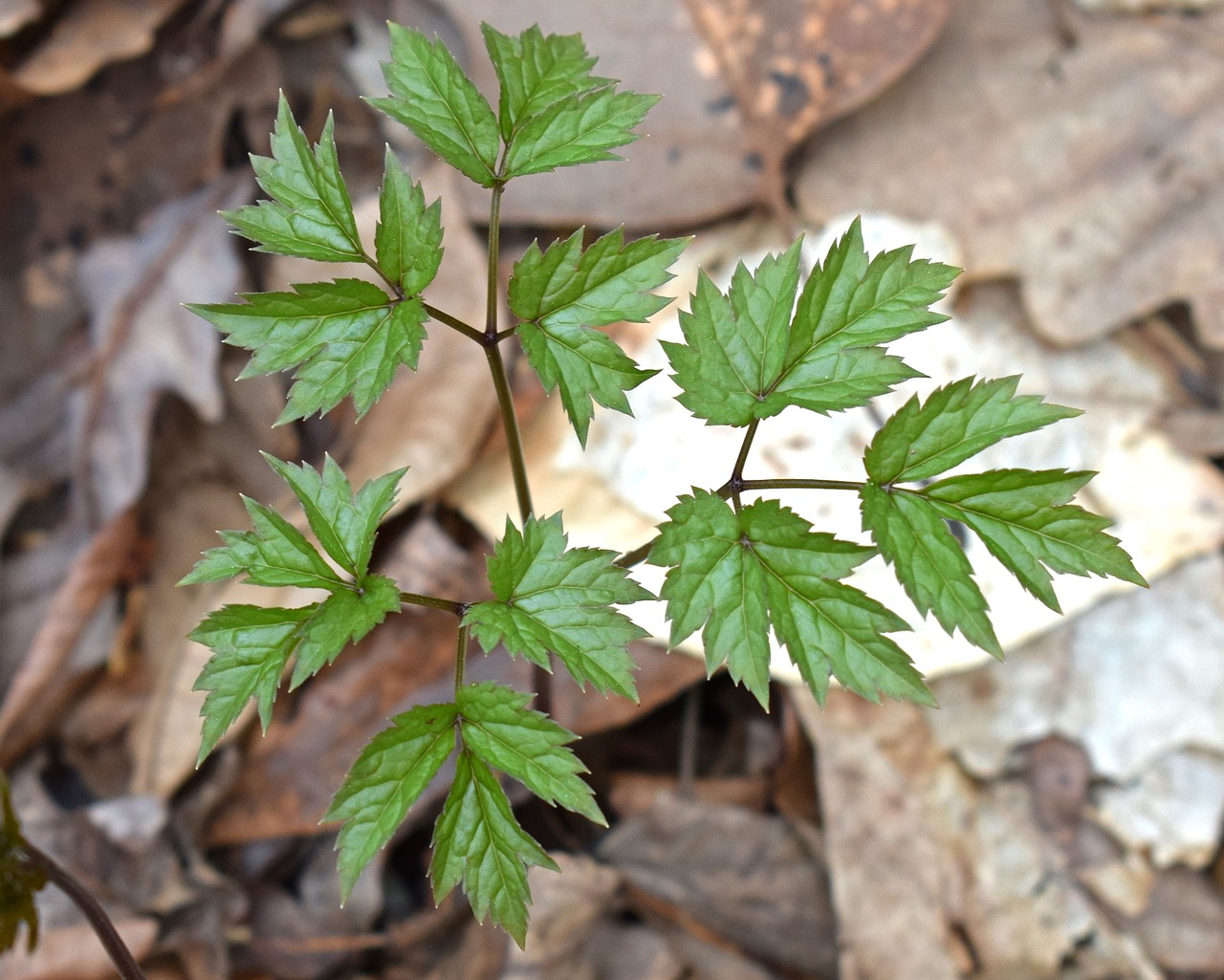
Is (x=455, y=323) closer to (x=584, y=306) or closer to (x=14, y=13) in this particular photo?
(x=584, y=306)

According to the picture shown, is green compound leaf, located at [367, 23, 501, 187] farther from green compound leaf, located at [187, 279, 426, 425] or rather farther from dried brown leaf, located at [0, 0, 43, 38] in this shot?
dried brown leaf, located at [0, 0, 43, 38]

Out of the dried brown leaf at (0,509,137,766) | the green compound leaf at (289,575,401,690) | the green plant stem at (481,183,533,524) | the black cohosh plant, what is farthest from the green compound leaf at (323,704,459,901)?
the dried brown leaf at (0,509,137,766)

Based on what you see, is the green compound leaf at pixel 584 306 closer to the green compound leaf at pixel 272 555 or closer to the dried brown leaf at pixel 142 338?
the green compound leaf at pixel 272 555

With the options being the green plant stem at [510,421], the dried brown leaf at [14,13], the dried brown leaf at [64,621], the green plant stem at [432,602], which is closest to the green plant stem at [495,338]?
the green plant stem at [510,421]

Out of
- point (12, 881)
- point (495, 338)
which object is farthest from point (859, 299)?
point (12, 881)

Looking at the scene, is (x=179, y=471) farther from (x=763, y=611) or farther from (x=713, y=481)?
(x=763, y=611)

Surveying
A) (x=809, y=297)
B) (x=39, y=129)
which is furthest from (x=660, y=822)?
(x=39, y=129)
